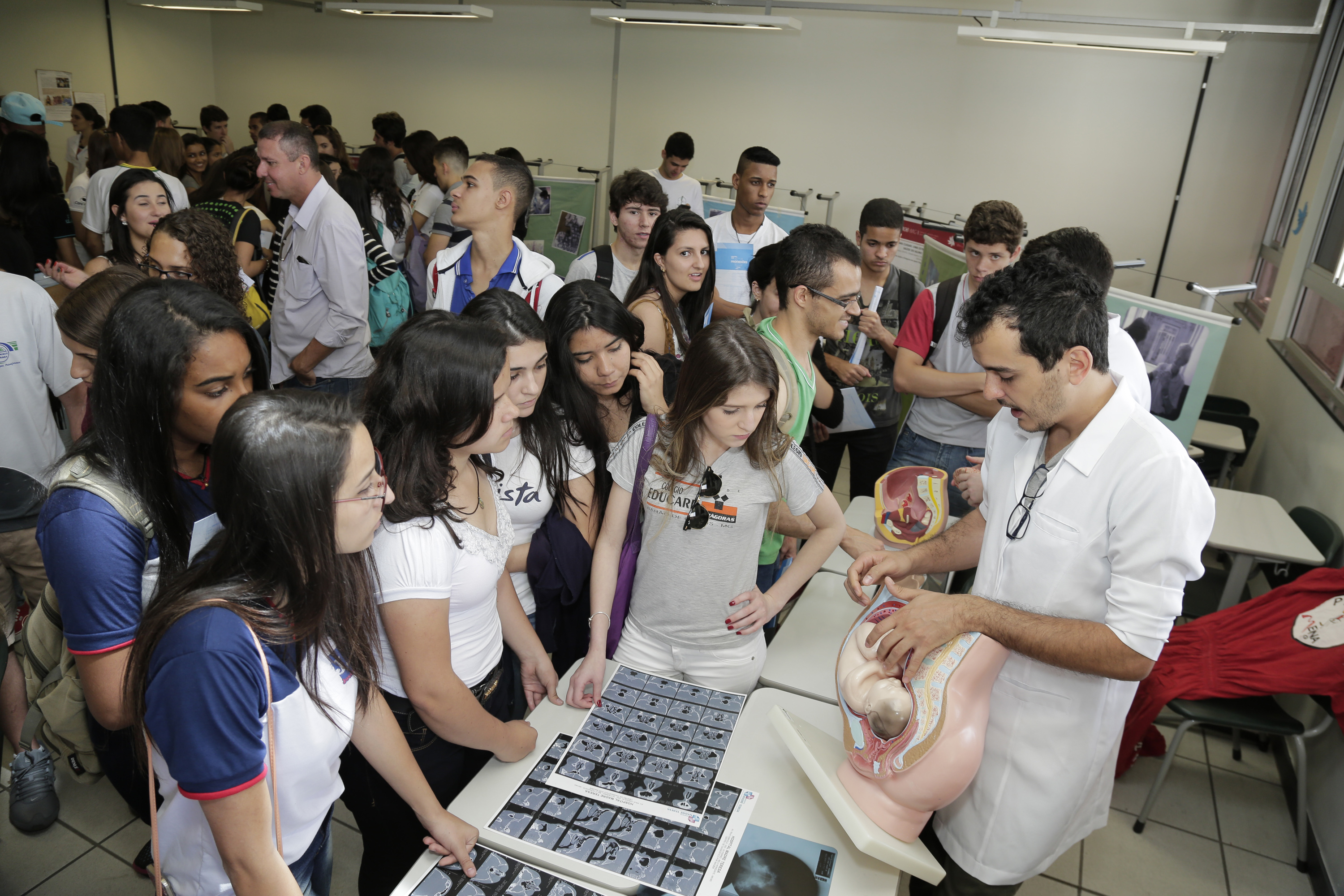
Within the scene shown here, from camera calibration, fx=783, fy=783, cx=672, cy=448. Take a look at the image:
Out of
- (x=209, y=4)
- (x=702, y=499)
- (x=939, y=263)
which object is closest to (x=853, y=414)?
(x=702, y=499)

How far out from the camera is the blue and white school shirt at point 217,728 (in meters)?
0.96

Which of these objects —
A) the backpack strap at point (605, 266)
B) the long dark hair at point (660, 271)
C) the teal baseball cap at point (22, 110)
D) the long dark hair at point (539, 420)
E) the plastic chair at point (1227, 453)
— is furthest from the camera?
the teal baseball cap at point (22, 110)

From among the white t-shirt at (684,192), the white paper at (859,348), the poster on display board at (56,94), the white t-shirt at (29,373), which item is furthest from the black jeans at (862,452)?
the poster on display board at (56,94)

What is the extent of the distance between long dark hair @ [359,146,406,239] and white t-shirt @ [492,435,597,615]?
3875mm

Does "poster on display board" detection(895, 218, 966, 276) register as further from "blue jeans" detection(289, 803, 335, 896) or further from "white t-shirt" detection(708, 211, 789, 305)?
"blue jeans" detection(289, 803, 335, 896)

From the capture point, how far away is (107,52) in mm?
8961

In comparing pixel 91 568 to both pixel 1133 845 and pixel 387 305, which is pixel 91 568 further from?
Result: pixel 1133 845

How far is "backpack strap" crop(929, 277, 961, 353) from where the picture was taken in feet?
9.51

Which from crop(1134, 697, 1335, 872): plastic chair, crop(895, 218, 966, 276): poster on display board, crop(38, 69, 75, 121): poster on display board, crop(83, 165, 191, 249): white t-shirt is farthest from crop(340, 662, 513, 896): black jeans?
crop(38, 69, 75, 121): poster on display board

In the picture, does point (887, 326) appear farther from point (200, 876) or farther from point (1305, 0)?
point (1305, 0)

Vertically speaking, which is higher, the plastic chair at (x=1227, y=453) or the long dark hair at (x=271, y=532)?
the long dark hair at (x=271, y=532)

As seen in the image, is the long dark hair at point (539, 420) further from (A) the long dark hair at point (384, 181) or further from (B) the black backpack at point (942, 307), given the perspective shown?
(A) the long dark hair at point (384, 181)

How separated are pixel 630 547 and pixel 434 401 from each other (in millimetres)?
627

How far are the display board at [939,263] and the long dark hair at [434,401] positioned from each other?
2797mm
